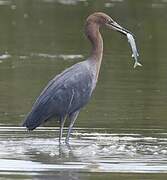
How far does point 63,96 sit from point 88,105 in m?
3.14

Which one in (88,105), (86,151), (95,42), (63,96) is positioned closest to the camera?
(86,151)

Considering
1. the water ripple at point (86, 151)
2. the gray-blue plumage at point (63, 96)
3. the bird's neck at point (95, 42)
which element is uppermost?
the bird's neck at point (95, 42)

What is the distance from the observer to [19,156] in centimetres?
1116

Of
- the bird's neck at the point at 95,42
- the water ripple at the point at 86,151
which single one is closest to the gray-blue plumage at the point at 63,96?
the bird's neck at the point at 95,42

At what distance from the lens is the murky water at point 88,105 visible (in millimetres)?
10719

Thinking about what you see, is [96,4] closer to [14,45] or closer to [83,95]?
[14,45]

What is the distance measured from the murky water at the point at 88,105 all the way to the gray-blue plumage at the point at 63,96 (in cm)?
34

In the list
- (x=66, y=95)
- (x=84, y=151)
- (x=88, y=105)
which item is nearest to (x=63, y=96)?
(x=66, y=95)

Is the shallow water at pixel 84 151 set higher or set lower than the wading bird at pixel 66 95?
lower

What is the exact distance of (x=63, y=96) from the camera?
1233 centimetres

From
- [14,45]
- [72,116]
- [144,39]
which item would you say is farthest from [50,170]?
[144,39]

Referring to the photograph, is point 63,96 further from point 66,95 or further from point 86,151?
point 86,151

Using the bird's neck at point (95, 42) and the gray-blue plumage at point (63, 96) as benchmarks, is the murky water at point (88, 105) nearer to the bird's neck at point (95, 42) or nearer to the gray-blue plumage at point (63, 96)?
the gray-blue plumage at point (63, 96)

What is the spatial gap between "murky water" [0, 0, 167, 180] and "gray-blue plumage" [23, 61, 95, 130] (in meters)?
Answer: 0.34
